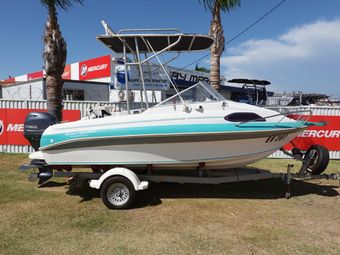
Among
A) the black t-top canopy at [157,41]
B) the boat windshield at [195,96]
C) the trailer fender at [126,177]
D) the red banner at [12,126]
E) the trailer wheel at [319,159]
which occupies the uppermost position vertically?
the black t-top canopy at [157,41]

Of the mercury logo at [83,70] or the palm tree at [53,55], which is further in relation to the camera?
the mercury logo at [83,70]

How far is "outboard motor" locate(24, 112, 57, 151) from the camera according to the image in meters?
5.64

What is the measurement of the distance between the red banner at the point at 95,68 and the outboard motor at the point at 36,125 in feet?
56.5

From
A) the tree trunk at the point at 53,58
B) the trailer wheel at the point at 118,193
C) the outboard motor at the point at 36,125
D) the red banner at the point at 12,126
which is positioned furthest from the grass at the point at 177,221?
the red banner at the point at 12,126

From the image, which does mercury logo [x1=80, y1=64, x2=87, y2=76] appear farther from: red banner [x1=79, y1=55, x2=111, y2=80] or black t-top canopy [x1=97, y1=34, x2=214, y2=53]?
black t-top canopy [x1=97, y1=34, x2=214, y2=53]

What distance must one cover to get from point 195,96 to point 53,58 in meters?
5.19

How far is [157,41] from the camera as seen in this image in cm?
567

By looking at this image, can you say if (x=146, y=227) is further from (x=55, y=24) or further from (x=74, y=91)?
(x=74, y=91)

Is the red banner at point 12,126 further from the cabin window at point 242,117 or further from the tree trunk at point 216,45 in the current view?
the cabin window at point 242,117

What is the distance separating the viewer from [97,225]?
4250mm

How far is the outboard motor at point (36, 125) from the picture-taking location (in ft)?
18.5

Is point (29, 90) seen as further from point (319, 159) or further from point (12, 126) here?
point (319, 159)

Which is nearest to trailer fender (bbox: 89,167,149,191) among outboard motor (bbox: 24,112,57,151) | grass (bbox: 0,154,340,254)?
grass (bbox: 0,154,340,254)

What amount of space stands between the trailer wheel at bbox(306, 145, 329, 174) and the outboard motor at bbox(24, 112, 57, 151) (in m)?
4.77
